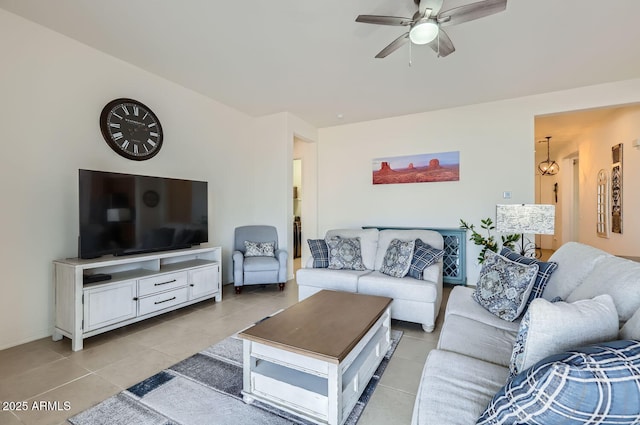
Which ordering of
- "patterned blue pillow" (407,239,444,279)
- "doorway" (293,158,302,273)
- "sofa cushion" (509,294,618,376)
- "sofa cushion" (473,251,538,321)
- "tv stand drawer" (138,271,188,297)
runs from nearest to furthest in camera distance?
"sofa cushion" (509,294,618,376) → "sofa cushion" (473,251,538,321) → "tv stand drawer" (138,271,188,297) → "patterned blue pillow" (407,239,444,279) → "doorway" (293,158,302,273)

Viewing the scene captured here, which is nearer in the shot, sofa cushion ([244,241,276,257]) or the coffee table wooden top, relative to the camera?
the coffee table wooden top

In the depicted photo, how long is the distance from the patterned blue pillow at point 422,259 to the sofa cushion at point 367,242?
A: 21.0 inches

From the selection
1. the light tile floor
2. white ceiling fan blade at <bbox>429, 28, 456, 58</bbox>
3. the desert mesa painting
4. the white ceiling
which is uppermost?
the white ceiling

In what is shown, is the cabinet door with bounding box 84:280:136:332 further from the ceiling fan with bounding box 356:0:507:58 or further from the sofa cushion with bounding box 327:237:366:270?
the ceiling fan with bounding box 356:0:507:58

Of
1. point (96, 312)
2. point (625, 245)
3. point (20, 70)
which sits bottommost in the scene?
point (96, 312)

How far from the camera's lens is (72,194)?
2.79 m

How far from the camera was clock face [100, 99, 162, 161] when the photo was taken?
3.01m

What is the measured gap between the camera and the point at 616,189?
4645mm

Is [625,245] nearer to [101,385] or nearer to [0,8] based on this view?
[101,385]

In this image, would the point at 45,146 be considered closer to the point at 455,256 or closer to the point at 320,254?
the point at 320,254

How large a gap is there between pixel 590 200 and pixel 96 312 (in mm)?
8178

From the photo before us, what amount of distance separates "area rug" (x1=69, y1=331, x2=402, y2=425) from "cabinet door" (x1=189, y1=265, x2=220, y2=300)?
1260mm

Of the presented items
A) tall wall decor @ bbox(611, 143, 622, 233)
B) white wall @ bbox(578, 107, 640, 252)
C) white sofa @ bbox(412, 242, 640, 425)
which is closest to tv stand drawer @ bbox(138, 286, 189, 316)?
white sofa @ bbox(412, 242, 640, 425)

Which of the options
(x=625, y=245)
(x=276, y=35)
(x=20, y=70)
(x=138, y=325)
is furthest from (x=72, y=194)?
(x=625, y=245)
